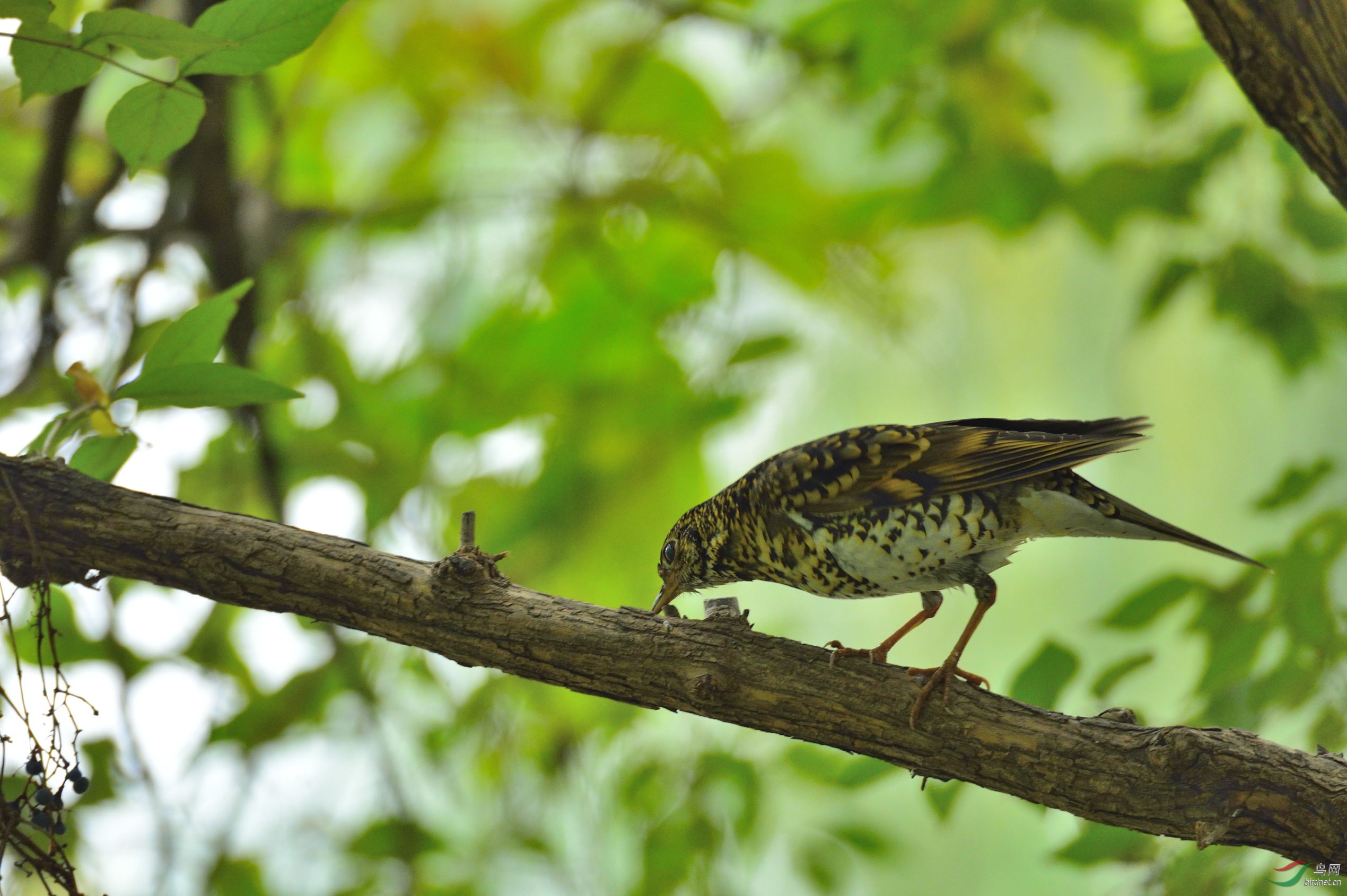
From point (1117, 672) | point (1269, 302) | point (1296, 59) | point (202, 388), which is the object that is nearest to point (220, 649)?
point (202, 388)

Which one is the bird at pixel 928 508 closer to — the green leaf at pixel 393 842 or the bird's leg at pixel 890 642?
the bird's leg at pixel 890 642

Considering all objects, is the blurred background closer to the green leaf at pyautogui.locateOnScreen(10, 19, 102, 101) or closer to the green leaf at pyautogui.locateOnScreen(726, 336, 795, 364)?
the green leaf at pyautogui.locateOnScreen(726, 336, 795, 364)

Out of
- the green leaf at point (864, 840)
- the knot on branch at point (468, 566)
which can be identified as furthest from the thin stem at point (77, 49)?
A: the green leaf at point (864, 840)

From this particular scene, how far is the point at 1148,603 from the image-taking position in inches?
79.6

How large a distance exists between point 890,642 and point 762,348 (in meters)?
1.08

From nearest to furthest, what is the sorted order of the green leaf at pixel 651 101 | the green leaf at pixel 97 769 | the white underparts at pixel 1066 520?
the white underparts at pixel 1066 520, the green leaf at pixel 97 769, the green leaf at pixel 651 101

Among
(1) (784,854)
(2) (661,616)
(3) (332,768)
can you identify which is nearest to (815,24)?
(2) (661,616)

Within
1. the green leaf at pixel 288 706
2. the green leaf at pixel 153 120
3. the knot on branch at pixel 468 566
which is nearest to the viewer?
the green leaf at pixel 153 120

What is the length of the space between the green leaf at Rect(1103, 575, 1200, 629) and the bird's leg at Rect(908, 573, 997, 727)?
389 mm

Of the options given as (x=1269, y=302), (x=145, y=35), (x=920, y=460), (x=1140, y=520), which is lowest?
(x=1140, y=520)

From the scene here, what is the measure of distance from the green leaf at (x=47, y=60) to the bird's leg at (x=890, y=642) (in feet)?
4.33

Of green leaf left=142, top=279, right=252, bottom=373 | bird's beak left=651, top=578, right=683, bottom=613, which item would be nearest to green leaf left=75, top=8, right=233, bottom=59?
green leaf left=142, top=279, right=252, bottom=373

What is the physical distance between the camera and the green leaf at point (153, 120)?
131cm

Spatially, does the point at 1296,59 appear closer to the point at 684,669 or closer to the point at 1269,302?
the point at 1269,302
